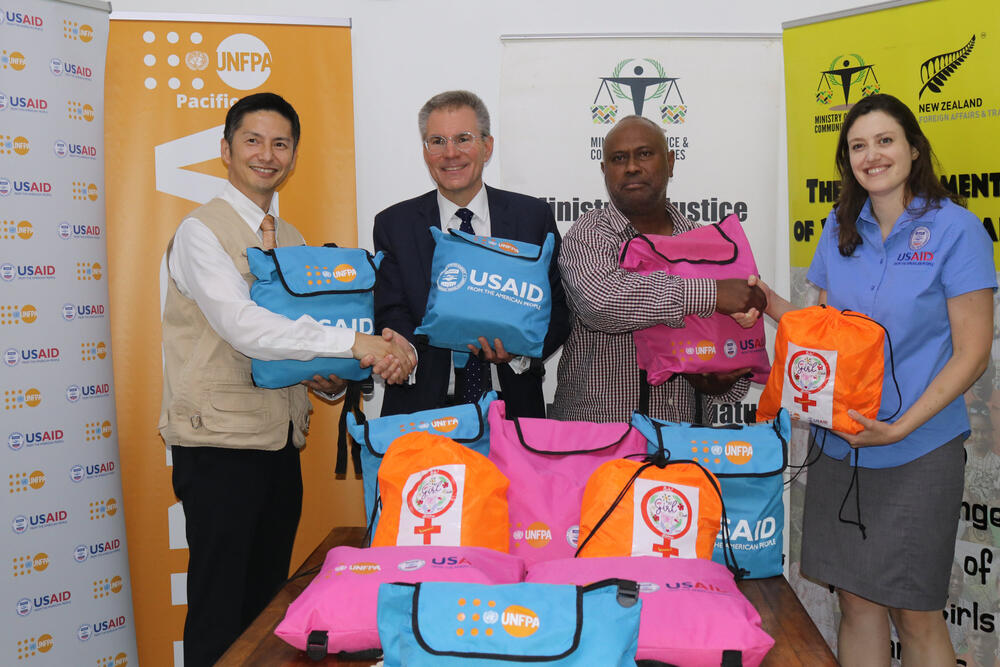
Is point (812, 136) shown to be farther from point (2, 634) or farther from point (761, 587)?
point (2, 634)

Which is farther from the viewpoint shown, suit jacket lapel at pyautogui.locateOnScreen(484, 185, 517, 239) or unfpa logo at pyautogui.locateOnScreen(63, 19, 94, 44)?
unfpa logo at pyautogui.locateOnScreen(63, 19, 94, 44)

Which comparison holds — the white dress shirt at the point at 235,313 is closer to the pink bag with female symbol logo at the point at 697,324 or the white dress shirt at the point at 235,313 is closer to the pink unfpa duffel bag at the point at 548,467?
the pink unfpa duffel bag at the point at 548,467

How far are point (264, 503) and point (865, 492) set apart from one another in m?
1.90

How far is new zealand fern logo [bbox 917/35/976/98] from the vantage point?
2947mm

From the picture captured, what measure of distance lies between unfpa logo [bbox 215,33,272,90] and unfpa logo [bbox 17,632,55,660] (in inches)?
97.7

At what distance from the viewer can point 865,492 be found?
8.04ft

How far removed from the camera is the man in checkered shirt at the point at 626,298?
8.11ft

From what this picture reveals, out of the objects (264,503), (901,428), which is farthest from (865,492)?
(264,503)

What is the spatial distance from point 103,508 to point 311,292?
1783mm

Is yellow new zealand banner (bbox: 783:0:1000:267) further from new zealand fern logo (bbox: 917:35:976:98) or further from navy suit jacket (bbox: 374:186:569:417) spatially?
navy suit jacket (bbox: 374:186:569:417)

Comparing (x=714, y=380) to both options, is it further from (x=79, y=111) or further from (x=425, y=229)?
(x=79, y=111)

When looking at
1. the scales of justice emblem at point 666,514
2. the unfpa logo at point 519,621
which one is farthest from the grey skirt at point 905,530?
the unfpa logo at point 519,621

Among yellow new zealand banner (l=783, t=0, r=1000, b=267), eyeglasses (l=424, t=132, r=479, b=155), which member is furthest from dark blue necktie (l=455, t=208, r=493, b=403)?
yellow new zealand banner (l=783, t=0, r=1000, b=267)

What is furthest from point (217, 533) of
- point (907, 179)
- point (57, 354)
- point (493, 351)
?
point (907, 179)
